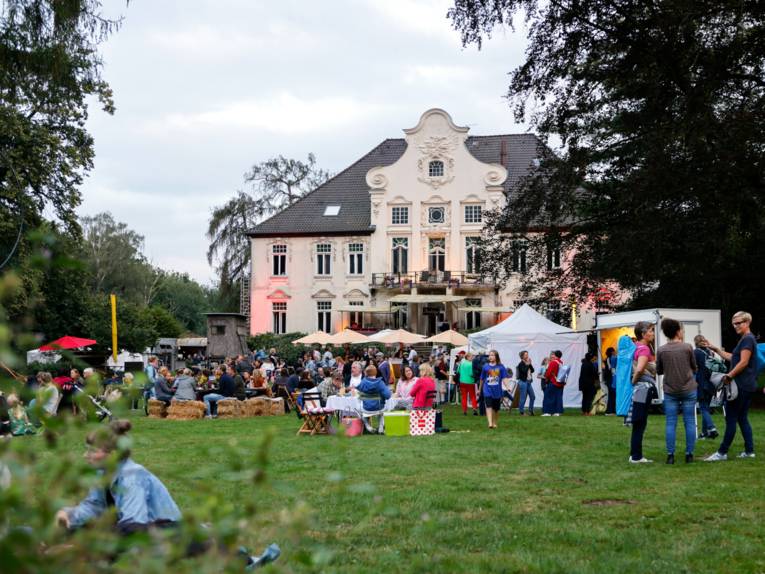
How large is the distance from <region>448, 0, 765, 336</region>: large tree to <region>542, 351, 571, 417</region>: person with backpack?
9.92ft

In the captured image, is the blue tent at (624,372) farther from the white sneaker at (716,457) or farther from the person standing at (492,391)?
the white sneaker at (716,457)

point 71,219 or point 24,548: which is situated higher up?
point 71,219

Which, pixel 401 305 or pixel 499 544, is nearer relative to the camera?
pixel 499 544

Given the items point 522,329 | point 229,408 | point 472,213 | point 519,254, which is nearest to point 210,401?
point 229,408

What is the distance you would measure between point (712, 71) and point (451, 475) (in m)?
9.73

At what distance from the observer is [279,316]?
202 ft

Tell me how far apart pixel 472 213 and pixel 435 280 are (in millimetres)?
4837

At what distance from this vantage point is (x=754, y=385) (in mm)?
11398

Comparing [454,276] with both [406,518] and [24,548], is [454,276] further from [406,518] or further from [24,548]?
[24,548]

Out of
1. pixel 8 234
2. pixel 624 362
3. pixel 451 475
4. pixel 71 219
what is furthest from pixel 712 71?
pixel 71 219

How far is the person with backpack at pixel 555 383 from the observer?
23.7 m

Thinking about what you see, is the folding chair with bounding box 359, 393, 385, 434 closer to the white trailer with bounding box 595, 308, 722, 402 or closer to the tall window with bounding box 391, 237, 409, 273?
the white trailer with bounding box 595, 308, 722, 402

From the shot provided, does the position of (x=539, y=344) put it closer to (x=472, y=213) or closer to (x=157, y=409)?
(x=157, y=409)

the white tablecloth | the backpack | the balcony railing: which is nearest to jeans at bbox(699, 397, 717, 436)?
the white tablecloth
